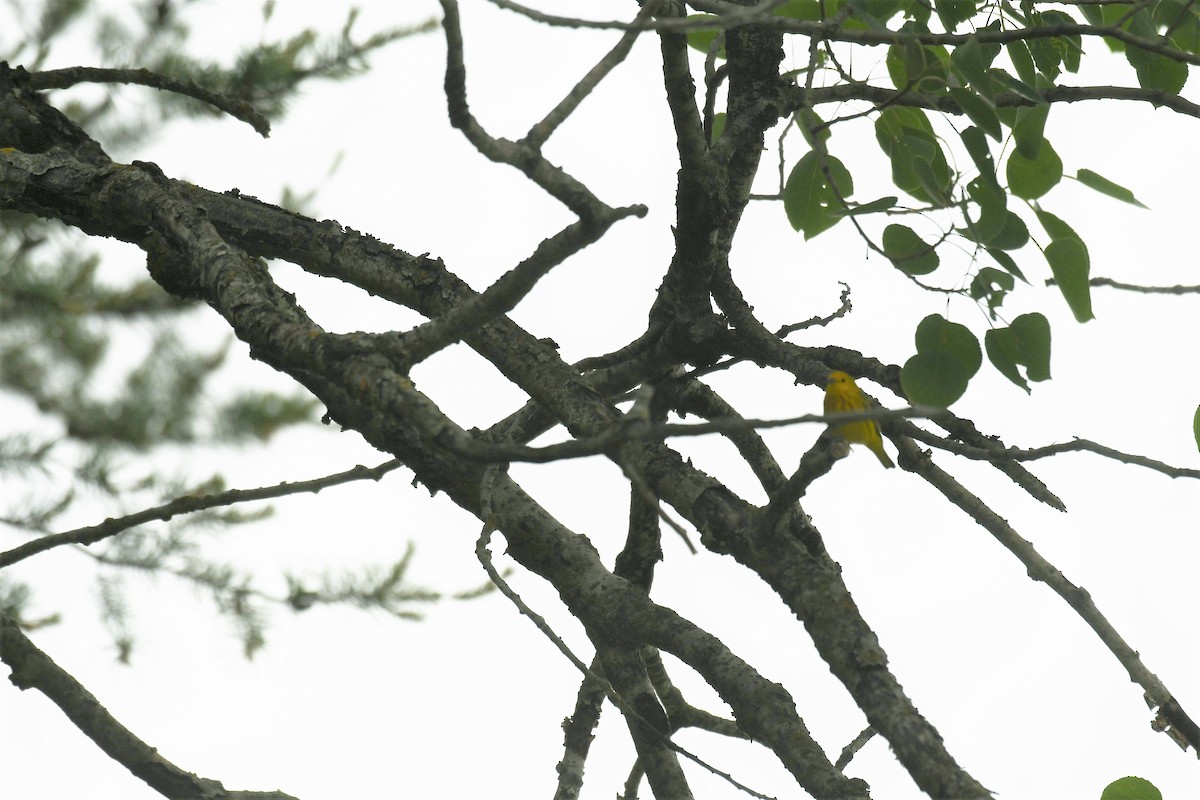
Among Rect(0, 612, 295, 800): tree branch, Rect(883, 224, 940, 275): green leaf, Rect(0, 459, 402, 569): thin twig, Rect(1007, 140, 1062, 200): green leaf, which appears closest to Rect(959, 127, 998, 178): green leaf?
Rect(1007, 140, 1062, 200): green leaf

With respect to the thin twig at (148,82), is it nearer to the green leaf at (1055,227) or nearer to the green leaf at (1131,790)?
the green leaf at (1055,227)

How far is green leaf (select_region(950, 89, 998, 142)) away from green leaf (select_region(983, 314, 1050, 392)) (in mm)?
227

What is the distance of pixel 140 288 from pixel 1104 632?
189 inches

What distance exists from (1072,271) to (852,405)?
30cm

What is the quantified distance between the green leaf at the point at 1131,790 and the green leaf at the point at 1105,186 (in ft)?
2.40

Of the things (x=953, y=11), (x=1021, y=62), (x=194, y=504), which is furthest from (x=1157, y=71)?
(x=194, y=504)

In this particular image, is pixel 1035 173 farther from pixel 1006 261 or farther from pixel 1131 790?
pixel 1131 790

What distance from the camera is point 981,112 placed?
1.21m

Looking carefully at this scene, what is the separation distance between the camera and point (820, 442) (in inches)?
40.3

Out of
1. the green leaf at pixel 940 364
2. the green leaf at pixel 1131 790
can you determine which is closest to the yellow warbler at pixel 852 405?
the green leaf at pixel 940 364

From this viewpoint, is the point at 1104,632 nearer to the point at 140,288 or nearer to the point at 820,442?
the point at 820,442

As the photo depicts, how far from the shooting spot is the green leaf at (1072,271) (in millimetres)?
1214

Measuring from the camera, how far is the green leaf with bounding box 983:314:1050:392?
1.24 m

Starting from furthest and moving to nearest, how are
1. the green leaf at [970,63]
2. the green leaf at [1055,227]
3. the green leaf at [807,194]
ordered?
the green leaf at [807,194]
the green leaf at [1055,227]
the green leaf at [970,63]
